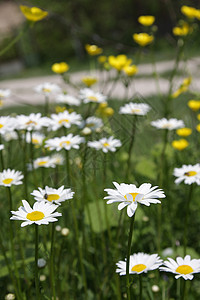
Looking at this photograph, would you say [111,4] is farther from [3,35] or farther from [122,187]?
[122,187]

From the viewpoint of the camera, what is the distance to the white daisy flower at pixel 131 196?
63 centimetres

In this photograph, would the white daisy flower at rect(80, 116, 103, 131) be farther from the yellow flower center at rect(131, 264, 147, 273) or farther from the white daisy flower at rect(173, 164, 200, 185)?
the yellow flower center at rect(131, 264, 147, 273)

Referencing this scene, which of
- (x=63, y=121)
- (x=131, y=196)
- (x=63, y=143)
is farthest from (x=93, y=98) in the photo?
(x=131, y=196)

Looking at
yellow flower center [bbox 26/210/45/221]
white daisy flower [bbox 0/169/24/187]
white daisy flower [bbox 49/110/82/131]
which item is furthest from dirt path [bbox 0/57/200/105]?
yellow flower center [bbox 26/210/45/221]

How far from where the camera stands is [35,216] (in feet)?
2.31

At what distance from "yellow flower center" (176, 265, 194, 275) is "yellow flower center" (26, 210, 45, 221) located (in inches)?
11.3

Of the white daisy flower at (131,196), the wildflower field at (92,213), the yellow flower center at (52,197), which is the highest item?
the white daisy flower at (131,196)

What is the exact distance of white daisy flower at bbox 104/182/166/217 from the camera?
635 mm

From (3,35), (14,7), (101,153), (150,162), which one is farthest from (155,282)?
(14,7)

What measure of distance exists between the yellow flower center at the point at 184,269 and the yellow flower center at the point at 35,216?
0.29 metres

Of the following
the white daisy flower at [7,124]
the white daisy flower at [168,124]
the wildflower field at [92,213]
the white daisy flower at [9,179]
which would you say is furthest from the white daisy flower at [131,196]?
the white daisy flower at [168,124]

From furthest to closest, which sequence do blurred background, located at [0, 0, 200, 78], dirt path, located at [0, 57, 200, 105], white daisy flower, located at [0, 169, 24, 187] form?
blurred background, located at [0, 0, 200, 78] → dirt path, located at [0, 57, 200, 105] → white daisy flower, located at [0, 169, 24, 187]

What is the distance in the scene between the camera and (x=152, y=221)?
5.04 ft

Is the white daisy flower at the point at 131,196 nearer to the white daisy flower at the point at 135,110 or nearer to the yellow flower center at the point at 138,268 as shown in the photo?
the yellow flower center at the point at 138,268
